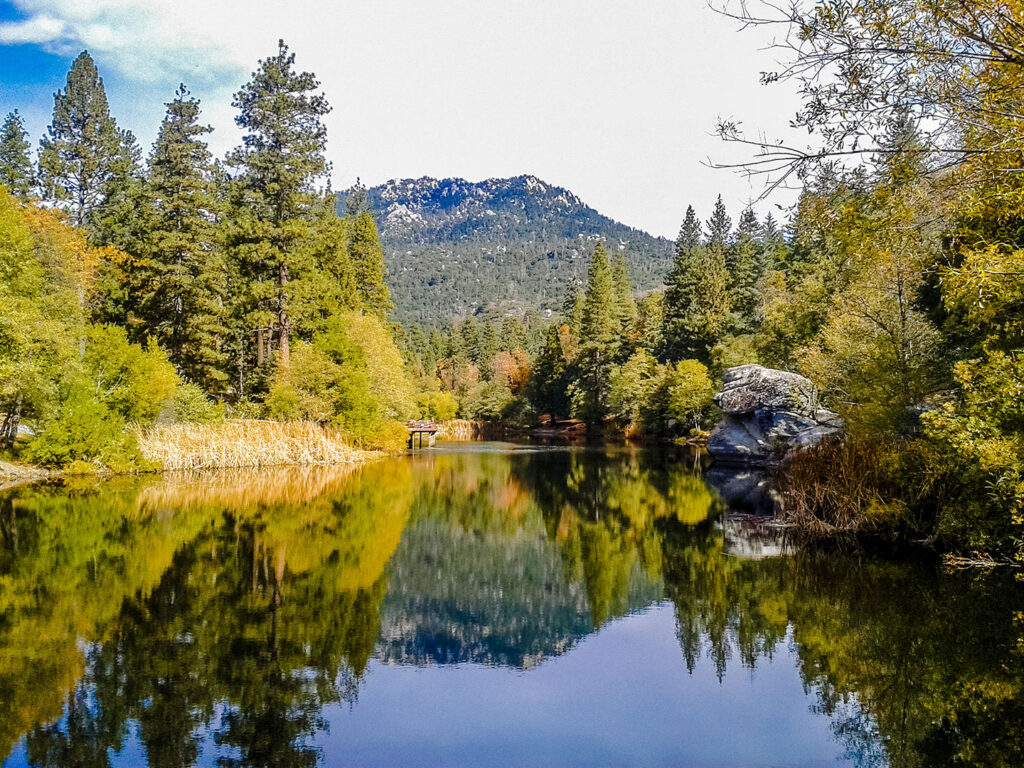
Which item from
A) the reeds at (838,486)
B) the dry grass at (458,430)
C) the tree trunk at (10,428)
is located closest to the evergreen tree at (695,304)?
the dry grass at (458,430)

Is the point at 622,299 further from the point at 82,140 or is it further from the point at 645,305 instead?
the point at 82,140

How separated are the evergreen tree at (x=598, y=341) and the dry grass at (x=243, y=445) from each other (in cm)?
3315

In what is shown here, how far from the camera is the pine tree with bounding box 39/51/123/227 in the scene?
1539 inches

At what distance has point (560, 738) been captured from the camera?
231 inches

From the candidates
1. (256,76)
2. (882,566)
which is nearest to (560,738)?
(882,566)

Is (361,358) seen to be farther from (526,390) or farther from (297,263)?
(526,390)

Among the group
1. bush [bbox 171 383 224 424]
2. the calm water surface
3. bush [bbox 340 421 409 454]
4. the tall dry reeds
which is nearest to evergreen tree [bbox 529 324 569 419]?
bush [bbox 340 421 409 454]

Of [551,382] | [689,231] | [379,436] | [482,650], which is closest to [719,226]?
[689,231]

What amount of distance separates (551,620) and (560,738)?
346 centimetres

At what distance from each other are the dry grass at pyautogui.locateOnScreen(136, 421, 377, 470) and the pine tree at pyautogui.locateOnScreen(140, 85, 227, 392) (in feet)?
20.9

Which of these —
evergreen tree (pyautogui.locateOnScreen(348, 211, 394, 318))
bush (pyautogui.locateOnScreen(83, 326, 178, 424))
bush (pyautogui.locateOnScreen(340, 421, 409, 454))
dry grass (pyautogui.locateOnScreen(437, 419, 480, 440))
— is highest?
evergreen tree (pyautogui.locateOnScreen(348, 211, 394, 318))

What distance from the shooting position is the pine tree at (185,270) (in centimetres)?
3136

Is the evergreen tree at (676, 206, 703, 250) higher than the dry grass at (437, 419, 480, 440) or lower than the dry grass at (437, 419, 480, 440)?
higher

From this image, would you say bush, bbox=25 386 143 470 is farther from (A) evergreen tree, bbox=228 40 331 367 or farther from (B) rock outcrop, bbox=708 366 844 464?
(B) rock outcrop, bbox=708 366 844 464
